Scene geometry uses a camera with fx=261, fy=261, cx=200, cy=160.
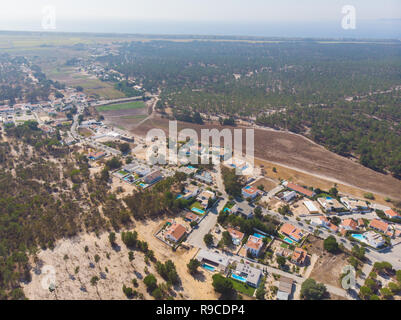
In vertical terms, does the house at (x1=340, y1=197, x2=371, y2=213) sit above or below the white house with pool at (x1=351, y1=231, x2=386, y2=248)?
above

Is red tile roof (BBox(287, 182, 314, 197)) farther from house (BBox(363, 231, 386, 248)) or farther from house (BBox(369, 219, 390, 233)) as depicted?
house (BBox(363, 231, 386, 248))

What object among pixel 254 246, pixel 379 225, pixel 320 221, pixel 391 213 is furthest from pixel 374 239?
pixel 254 246

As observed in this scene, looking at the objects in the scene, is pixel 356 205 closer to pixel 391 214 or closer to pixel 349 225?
pixel 391 214

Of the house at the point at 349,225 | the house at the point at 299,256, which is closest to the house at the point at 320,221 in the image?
the house at the point at 349,225

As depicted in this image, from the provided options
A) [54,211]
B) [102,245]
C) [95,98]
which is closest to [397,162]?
[102,245]

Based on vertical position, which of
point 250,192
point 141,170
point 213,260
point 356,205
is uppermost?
point 141,170

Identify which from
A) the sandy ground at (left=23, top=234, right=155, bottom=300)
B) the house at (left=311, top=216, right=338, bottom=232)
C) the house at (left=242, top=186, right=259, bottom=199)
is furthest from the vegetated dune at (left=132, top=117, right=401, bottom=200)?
the sandy ground at (left=23, top=234, right=155, bottom=300)
